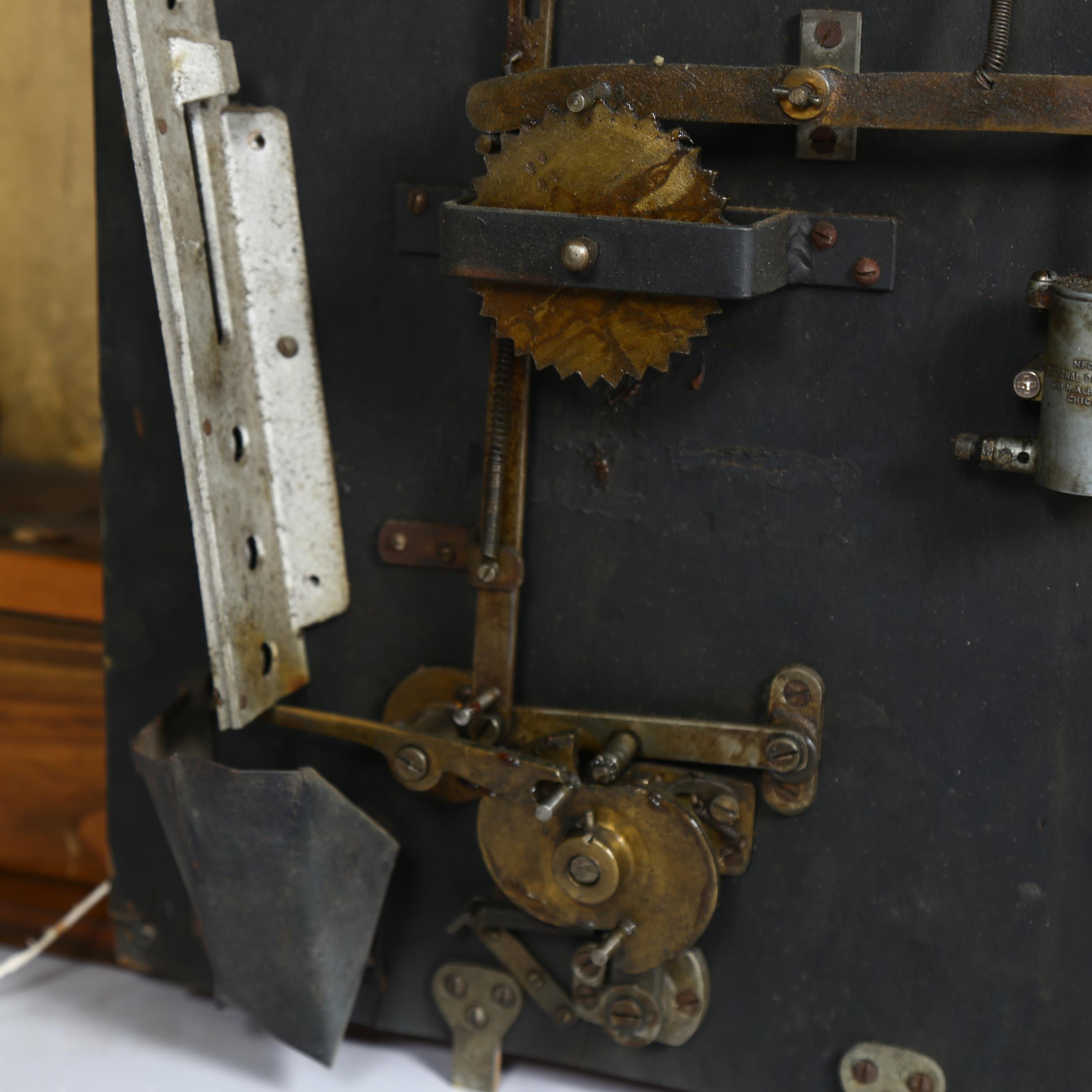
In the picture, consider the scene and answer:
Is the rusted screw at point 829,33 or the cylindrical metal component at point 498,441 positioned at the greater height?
the rusted screw at point 829,33

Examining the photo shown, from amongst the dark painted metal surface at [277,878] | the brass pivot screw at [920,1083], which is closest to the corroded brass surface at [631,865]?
the dark painted metal surface at [277,878]

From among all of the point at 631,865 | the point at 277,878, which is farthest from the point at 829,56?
the point at 277,878

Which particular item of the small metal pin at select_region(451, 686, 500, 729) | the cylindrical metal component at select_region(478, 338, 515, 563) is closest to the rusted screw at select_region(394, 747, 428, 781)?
the small metal pin at select_region(451, 686, 500, 729)

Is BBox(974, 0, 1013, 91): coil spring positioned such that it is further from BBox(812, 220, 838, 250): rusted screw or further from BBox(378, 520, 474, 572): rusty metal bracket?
BBox(378, 520, 474, 572): rusty metal bracket

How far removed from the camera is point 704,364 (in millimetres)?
1056

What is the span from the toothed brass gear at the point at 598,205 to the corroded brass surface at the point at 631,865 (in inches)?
12.7

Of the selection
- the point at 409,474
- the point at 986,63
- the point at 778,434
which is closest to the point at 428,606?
the point at 409,474

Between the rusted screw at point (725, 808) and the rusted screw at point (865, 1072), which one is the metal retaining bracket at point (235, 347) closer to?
the rusted screw at point (725, 808)

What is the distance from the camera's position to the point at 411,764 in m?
1.11

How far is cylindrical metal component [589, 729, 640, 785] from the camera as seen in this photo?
1056 mm

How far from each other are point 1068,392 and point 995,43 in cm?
23

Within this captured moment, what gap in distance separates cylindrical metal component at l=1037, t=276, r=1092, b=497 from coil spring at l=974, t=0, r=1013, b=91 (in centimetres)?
14

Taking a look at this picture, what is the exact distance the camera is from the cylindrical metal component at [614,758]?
106 centimetres

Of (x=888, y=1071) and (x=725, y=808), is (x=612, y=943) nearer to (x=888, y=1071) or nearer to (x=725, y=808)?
(x=725, y=808)
